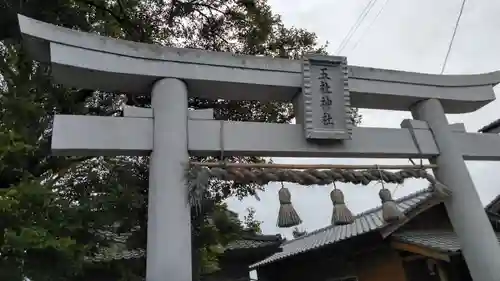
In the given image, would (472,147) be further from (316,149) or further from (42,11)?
(42,11)

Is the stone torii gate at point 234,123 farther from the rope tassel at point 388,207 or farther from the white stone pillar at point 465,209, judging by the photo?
the rope tassel at point 388,207

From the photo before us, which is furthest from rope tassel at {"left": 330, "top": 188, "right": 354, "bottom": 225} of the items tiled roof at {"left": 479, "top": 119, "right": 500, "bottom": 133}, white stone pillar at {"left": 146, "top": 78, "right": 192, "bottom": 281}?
tiled roof at {"left": 479, "top": 119, "right": 500, "bottom": 133}

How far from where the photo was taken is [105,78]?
130 inches

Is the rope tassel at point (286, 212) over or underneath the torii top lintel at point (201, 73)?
underneath

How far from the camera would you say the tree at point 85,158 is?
3548 mm

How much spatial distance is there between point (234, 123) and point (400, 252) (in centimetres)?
536

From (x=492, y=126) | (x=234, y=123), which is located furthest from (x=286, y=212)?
(x=492, y=126)

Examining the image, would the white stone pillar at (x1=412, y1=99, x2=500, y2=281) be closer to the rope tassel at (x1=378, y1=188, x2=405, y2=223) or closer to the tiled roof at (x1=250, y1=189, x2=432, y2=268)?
the rope tassel at (x1=378, y1=188, x2=405, y2=223)

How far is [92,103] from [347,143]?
3933 mm

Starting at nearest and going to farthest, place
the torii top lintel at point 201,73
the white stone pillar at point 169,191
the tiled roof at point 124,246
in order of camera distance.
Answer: the white stone pillar at point 169,191
the torii top lintel at point 201,73
the tiled roof at point 124,246

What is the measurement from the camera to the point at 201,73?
3.48m

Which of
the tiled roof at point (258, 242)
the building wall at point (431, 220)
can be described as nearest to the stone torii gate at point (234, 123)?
the building wall at point (431, 220)

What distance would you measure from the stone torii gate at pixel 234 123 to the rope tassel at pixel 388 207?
360mm

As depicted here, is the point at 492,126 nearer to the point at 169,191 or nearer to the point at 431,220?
the point at 431,220
